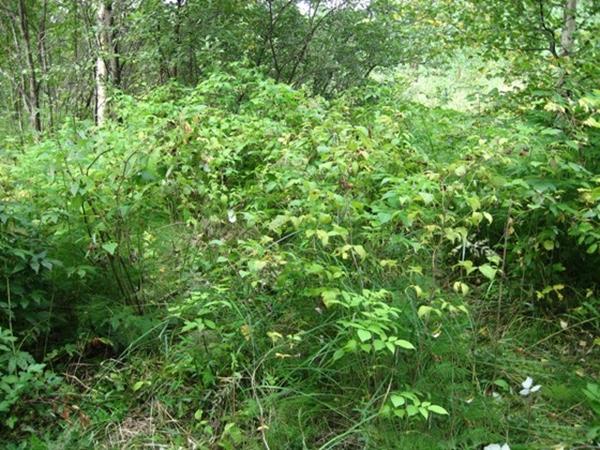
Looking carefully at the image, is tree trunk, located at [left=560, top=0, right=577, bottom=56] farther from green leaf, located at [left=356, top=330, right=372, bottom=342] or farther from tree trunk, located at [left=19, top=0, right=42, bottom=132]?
tree trunk, located at [left=19, top=0, right=42, bottom=132]

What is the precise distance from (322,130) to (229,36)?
462 centimetres

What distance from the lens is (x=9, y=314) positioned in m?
2.83

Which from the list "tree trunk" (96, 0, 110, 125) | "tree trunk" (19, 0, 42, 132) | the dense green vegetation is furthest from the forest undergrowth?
"tree trunk" (19, 0, 42, 132)

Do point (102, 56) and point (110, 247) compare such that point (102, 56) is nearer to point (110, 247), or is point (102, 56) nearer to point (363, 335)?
point (110, 247)

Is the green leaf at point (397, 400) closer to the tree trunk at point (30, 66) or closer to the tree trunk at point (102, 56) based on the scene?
the tree trunk at point (102, 56)

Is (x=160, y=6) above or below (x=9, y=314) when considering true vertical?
above

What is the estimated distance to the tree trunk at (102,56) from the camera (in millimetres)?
7973

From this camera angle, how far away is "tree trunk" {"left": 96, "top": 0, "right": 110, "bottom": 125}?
7.97 m

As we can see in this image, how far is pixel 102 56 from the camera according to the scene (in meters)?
7.98

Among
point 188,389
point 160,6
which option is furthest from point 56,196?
point 160,6

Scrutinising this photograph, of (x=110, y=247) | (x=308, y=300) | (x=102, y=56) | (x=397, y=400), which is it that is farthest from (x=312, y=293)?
(x=102, y=56)

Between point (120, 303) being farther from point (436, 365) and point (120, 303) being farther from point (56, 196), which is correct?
point (436, 365)

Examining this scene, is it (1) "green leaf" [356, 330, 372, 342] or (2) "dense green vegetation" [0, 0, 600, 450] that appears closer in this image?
(1) "green leaf" [356, 330, 372, 342]

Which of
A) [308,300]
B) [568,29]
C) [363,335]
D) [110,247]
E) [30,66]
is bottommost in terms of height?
[308,300]
